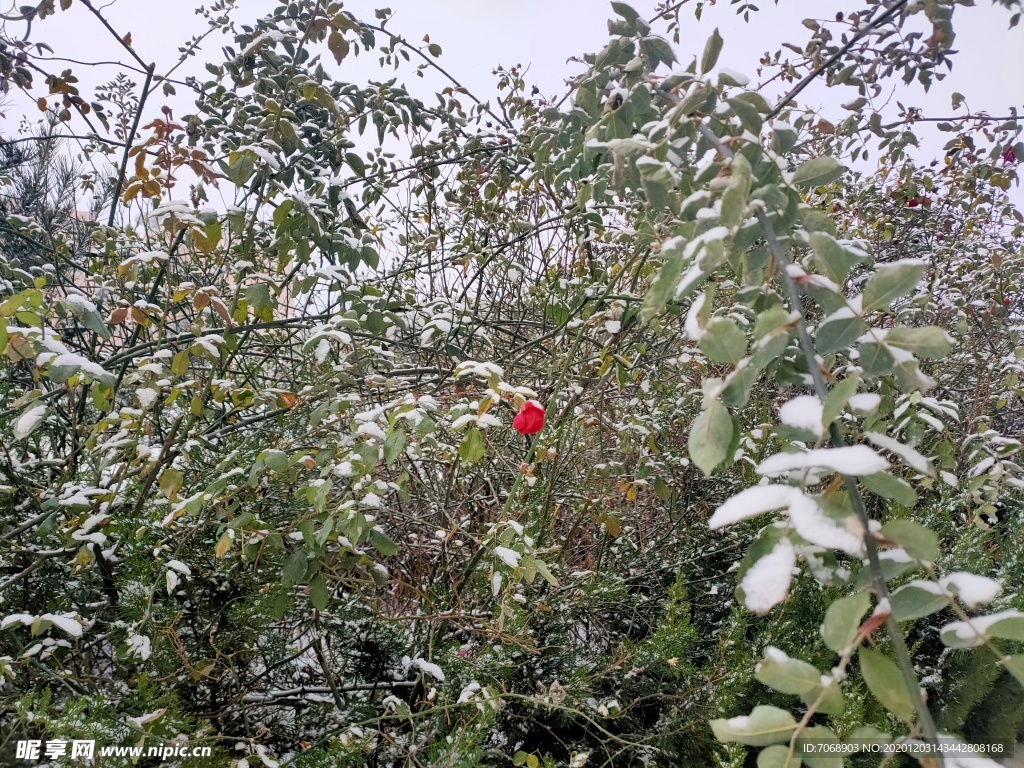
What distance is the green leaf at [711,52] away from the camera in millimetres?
821

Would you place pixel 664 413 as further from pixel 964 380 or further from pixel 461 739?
pixel 964 380

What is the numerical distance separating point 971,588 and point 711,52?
2.38 feet

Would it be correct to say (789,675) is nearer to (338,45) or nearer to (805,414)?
(805,414)

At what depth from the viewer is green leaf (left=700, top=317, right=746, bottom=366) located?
550 mm

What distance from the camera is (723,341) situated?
554 mm

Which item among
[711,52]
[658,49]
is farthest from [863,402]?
[658,49]

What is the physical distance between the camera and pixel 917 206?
3.47 meters

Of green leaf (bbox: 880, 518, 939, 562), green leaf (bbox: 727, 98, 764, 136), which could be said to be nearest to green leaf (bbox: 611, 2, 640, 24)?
green leaf (bbox: 727, 98, 764, 136)

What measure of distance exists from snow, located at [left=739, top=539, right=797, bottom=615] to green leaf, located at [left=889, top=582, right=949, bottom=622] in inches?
3.6

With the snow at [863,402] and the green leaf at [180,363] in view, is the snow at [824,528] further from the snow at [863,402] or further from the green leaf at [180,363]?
the green leaf at [180,363]

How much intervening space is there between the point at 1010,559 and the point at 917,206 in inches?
86.2

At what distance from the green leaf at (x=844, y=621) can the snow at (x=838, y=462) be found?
0.33ft

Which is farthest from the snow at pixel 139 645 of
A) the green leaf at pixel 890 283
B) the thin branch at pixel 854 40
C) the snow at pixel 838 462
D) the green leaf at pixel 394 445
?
the thin branch at pixel 854 40

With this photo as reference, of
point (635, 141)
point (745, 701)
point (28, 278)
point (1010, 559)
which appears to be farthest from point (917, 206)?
point (28, 278)
